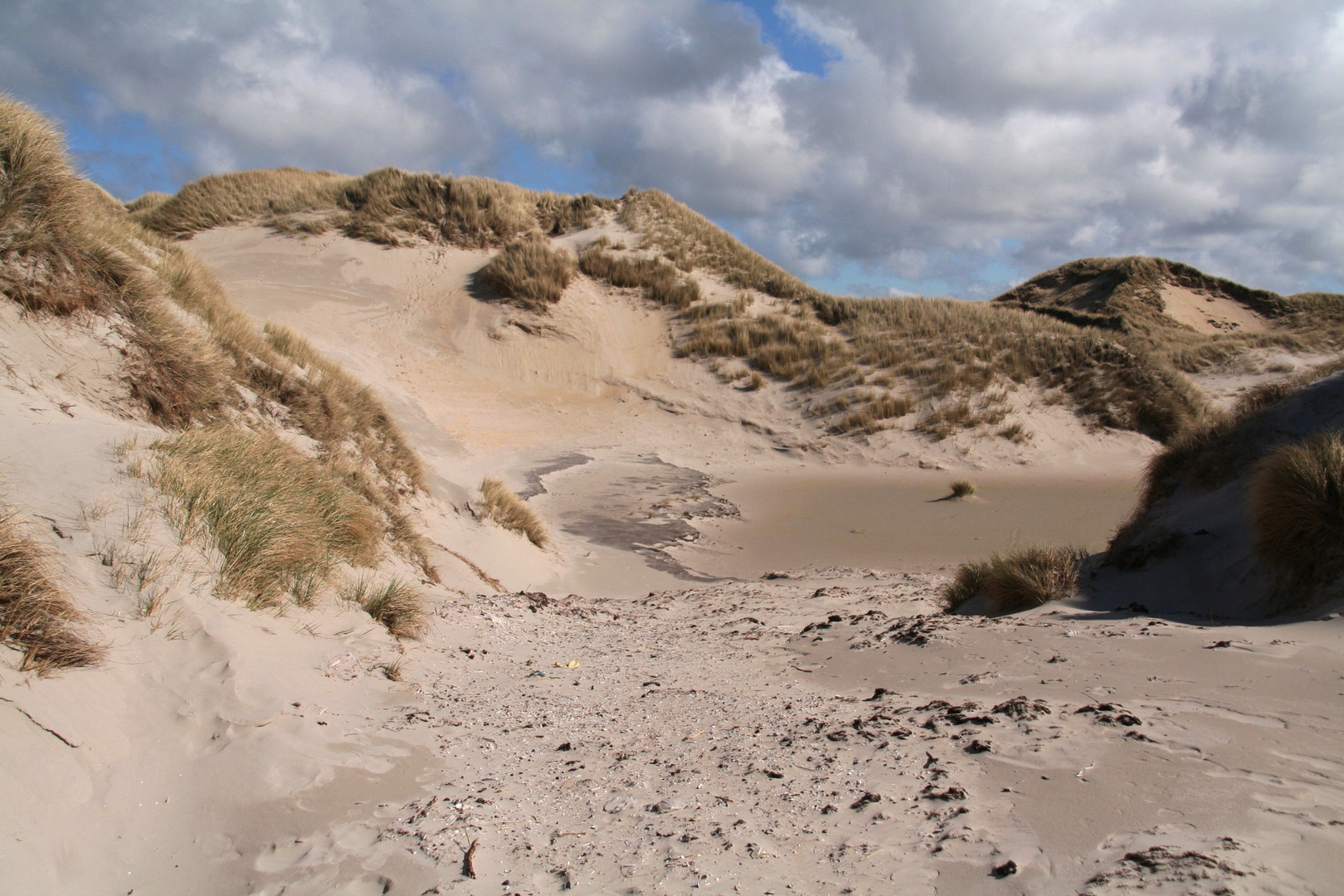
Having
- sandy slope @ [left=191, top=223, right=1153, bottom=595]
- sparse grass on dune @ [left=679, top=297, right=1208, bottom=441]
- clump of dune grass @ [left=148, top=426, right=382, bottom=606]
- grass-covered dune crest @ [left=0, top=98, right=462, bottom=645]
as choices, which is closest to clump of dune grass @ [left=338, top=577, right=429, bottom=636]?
grass-covered dune crest @ [left=0, top=98, right=462, bottom=645]

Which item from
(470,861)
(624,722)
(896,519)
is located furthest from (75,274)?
(896,519)

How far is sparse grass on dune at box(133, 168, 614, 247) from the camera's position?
23031 mm

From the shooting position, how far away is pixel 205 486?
4.24 metres

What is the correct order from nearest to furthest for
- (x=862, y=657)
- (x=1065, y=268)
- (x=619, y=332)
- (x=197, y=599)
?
(x=197, y=599) < (x=862, y=657) < (x=619, y=332) < (x=1065, y=268)

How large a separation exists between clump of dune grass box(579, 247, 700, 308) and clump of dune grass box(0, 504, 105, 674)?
21.0m

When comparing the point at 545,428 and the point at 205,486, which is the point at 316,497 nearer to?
the point at 205,486

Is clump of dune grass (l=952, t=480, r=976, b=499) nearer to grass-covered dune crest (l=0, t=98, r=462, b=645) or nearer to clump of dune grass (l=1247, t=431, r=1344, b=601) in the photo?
clump of dune grass (l=1247, t=431, r=1344, b=601)

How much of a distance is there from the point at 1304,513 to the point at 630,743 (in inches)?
171

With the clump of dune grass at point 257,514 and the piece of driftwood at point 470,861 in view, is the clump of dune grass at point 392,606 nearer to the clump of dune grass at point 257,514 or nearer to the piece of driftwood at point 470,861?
the clump of dune grass at point 257,514

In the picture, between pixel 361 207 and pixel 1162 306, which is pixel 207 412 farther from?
pixel 1162 306

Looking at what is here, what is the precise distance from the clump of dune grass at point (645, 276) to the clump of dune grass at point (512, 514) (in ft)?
47.6

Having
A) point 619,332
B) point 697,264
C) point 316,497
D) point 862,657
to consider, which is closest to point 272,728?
point 316,497

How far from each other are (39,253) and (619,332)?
1716 centimetres

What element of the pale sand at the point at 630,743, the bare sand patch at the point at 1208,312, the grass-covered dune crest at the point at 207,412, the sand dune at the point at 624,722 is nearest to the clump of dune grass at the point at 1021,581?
the sand dune at the point at 624,722
